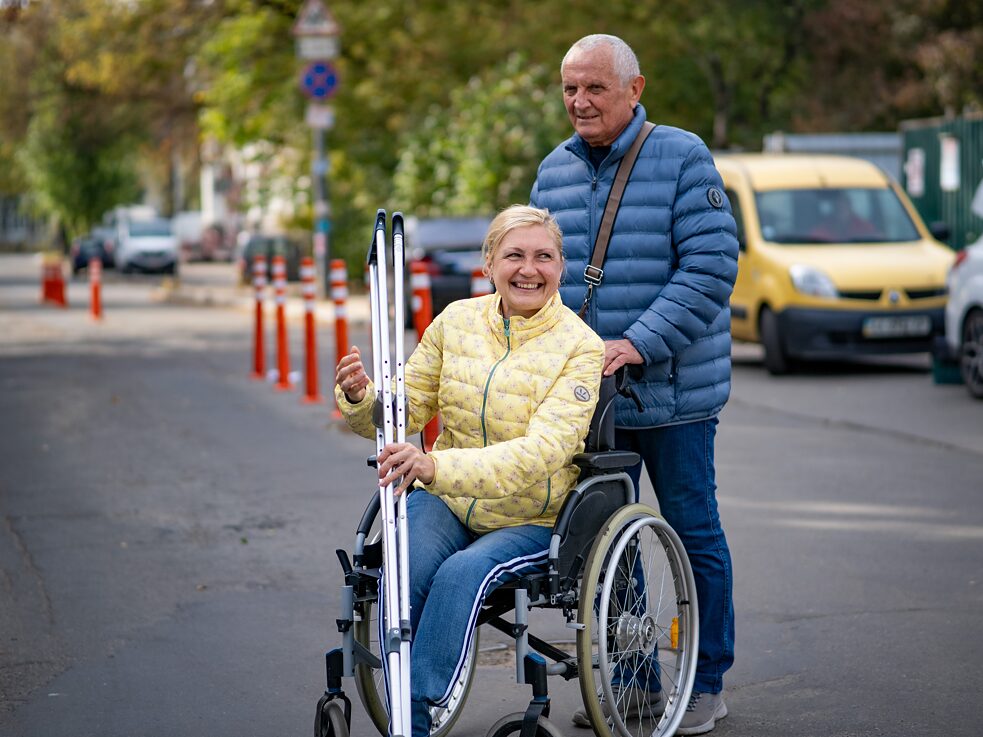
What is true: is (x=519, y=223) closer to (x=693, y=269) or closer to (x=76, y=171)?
(x=693, y=269)

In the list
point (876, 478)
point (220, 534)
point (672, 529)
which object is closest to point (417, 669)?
point (672, 529)

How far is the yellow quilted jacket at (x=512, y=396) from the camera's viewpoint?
14.3ft

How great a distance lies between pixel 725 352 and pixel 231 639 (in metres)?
2.21

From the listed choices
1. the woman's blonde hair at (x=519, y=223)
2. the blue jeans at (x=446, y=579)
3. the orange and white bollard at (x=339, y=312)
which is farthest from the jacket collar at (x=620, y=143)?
the orange and white bollard at (x=339, y=312)

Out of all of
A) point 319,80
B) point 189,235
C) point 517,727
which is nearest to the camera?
point 517,727

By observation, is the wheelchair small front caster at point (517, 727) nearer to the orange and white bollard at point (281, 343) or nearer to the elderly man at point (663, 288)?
the elderly man at point (663, 288)

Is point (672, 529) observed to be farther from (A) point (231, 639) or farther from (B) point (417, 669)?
(A) point (231, 639)

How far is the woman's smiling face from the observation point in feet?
14.9

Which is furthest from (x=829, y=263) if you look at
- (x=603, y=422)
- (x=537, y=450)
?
(x=537, y=450)

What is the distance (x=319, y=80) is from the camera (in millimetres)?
24938

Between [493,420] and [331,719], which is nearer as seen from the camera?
[331,719]

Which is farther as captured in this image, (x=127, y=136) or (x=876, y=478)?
(x=127, y=136)

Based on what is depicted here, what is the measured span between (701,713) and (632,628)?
475mm

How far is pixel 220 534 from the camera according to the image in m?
8.16
